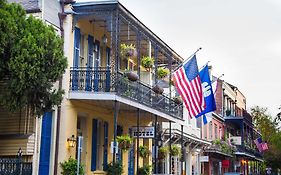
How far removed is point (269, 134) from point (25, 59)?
54.5 m

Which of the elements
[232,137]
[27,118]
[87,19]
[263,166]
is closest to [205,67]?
[87,19]

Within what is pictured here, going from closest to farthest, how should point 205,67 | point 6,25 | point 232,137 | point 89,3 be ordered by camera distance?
point 6,25, point 89,3, point 205,67, point 232,137

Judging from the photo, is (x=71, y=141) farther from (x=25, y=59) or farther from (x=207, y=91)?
(x=207, y=91)

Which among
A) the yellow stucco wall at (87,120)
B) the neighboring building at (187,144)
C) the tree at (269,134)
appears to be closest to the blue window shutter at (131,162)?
the yellow stucco wall at (87,120)

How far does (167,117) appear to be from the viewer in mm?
22891

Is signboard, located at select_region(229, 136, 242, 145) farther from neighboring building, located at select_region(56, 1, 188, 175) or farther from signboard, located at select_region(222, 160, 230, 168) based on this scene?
neighboring building, located at select_region(56, 1, 188, 175)

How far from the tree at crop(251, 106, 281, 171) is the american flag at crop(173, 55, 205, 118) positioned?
39.9 m

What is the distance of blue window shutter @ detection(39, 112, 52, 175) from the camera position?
16375mm

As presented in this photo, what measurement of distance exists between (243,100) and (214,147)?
81.6 feet

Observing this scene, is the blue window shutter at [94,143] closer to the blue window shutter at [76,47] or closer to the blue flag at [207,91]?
the blue window shutter at [76,47]

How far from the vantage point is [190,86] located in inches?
806

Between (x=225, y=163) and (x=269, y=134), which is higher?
(x=269, y=134)

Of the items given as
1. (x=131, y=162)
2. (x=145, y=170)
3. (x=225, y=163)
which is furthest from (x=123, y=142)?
(x=225, y=163)

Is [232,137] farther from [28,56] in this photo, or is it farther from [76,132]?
[28,56]
